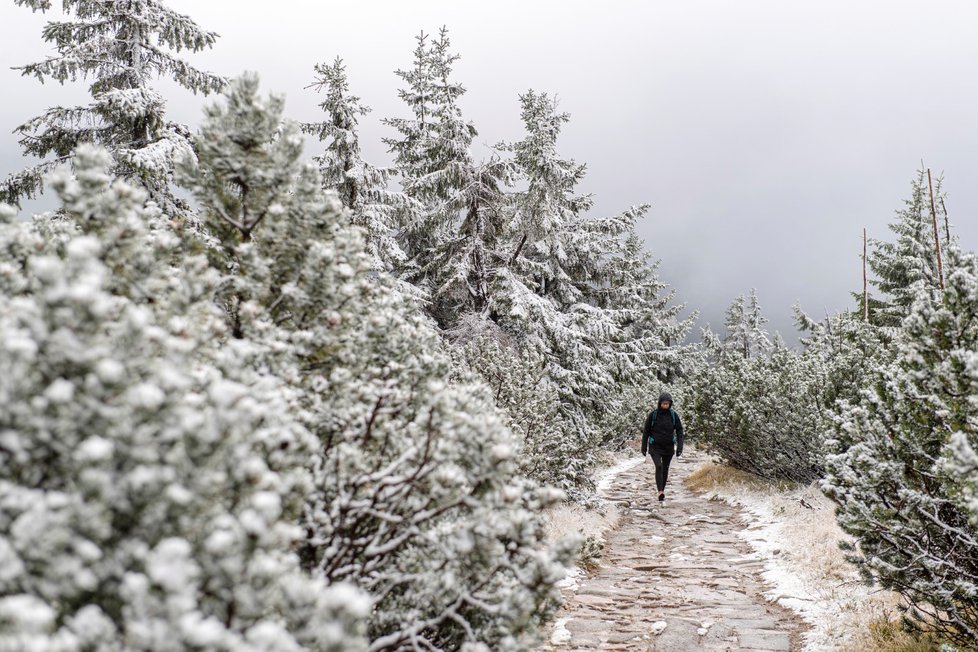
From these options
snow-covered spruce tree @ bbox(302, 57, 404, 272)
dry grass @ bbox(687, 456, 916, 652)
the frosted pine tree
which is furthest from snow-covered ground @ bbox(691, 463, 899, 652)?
the frosted pine tree

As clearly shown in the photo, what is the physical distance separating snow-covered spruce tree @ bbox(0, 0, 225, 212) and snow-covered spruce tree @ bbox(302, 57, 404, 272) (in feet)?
9.10

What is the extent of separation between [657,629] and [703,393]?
419 inches

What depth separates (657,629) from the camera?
567cm

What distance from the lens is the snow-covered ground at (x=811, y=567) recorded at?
5258mm

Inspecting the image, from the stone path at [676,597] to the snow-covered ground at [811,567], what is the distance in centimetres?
21

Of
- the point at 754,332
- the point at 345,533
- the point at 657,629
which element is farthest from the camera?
the point at 754,332

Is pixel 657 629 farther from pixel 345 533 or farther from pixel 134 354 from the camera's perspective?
pixel 134 354

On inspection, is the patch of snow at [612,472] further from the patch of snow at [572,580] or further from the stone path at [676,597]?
the patch of snow at [572,580]

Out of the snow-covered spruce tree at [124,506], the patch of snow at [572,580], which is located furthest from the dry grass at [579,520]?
the snow-covered spruce tree at [124,506]

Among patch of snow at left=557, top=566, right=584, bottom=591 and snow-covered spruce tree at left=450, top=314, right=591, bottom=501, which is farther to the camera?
snow-covered spruce tree at left=450, top=314, right=591, bottom=501

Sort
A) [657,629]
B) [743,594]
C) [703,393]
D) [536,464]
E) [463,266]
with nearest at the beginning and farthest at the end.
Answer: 1. [657,629]
2. [743,594]
3. [536,464]
4. [463,266]
5. [703,393]

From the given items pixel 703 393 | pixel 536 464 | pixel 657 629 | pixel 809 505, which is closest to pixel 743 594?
pixel 657 629

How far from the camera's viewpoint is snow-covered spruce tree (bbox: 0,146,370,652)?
51.4 inches

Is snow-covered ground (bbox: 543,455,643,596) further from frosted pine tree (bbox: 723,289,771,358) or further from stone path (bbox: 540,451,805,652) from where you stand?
frosted pine tree (bbox: 723,289,771,358)
